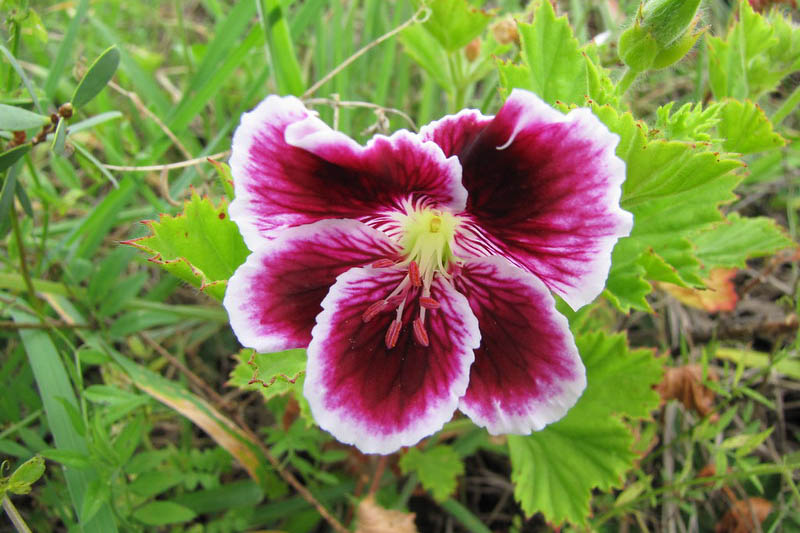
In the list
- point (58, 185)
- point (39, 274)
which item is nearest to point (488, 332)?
point (39, 274)

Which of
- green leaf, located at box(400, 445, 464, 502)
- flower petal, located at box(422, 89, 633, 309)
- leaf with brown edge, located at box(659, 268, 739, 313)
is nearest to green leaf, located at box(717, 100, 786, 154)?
leaf with brown edge, located at box(659, 268, 739, 313)

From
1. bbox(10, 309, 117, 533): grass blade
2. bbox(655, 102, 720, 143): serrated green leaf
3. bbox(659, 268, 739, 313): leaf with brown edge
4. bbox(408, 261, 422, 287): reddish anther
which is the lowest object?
bbox(659, 268, 739, 313): leaf with brown edge

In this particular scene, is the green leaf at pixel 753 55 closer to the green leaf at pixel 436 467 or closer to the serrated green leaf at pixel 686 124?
the serrated green leaf at pixel 686 124

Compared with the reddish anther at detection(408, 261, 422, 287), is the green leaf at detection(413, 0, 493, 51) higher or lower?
higher

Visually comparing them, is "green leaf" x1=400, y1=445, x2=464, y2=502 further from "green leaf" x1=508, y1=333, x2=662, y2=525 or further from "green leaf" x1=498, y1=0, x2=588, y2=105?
"green leaf" x1=498, y1=0, x2=588, y2=105

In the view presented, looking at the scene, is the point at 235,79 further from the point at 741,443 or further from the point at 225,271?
the point at 741,443

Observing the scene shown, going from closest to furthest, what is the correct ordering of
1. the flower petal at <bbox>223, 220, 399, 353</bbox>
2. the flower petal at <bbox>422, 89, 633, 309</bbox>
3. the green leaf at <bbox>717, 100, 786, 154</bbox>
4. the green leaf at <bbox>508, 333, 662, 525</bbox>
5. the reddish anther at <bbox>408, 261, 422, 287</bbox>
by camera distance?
the flower petal at <bbox>422, 89, 633, 309</bbox> → the flower petal at <bbox>223, 220, 399, 353</bbox> → the reddish anther at <bbox>408, 261, 422, 287</bbox> → the green leaf at <bbox>717, 100, 786, 154</bbox> → the green leaf at <bbox>508, 333, 662, 525</bbox>

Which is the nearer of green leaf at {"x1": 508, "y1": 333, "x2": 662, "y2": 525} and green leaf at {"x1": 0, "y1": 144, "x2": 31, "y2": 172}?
green leaf at {"x1": 0, "y1": 144, "x2": 31, "y2": 172}
